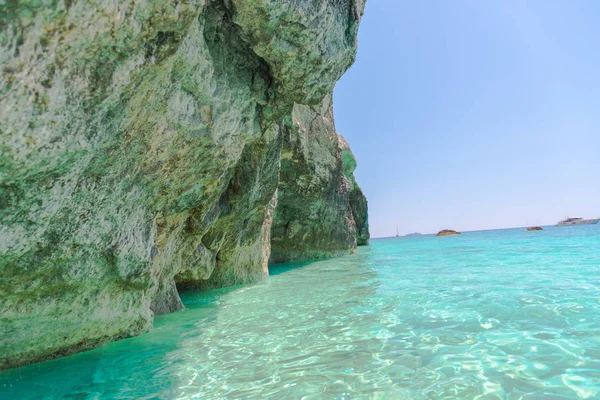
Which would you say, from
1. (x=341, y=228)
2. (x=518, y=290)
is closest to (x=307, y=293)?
(x=518, y=290)

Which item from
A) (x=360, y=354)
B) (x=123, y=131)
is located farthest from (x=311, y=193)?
(x=360, y=354)

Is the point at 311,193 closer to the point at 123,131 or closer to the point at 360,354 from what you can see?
the point at 123,131

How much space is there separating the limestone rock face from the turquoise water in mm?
13672

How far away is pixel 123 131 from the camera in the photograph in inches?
180

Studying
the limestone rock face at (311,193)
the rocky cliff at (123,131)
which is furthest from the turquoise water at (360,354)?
the limestone rock face at (311,193)

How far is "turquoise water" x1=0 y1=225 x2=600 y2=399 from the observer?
11.5 ft

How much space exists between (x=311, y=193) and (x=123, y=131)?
1811cm

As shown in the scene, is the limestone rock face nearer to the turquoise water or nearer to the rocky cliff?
the rocky cliff

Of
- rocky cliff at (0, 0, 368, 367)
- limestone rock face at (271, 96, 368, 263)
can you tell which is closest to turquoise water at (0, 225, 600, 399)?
rocky cliff at (0, 0, 368, 367)

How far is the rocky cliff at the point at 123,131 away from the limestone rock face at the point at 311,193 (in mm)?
11219

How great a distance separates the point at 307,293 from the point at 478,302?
4127mm

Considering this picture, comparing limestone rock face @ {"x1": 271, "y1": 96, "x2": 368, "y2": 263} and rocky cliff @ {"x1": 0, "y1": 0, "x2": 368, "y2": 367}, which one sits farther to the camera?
limestone rock face @ {"x1": 271, "y1": 96, "x2": 368, "y2": 263}

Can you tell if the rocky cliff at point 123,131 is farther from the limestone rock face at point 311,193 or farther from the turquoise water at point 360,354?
the limestone rock face at point 311,193

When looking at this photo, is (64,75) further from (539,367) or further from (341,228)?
(341,228)
